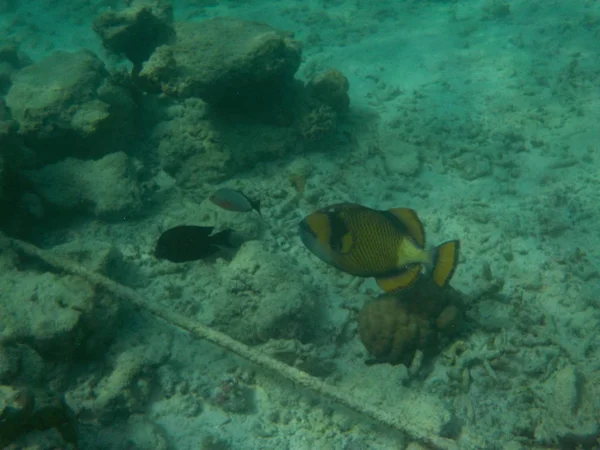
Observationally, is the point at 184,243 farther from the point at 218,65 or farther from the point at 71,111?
the point at 71,111

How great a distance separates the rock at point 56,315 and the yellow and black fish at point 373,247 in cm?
183

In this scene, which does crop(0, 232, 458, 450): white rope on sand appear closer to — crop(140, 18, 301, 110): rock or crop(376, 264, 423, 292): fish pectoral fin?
crop(376, 264, 423, 292): fish pectoral fin

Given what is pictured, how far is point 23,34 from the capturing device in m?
11.1

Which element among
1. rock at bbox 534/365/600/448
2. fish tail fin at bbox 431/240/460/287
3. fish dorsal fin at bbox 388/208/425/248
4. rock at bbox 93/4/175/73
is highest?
rock at bbox 93/4/175/73

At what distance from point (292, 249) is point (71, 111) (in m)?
→ 3.07

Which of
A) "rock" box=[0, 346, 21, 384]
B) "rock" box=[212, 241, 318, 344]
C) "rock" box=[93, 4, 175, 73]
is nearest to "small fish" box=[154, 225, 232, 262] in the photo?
"rock" box=[212, 241, 318, 344]

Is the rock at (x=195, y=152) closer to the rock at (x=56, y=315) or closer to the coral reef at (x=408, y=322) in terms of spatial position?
the rock at (x=56, y=315)

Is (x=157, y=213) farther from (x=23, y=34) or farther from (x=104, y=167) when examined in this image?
(x=23, y=34)

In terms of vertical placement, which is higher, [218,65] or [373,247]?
[218,65]

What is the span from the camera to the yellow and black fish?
2398 millimetres

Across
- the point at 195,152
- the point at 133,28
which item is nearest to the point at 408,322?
the point at 195,152

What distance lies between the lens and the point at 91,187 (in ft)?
14.8

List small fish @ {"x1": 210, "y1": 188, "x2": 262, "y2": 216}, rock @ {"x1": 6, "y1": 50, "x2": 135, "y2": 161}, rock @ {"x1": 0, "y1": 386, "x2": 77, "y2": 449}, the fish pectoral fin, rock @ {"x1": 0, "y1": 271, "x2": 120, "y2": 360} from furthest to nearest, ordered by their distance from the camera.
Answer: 1. rock @ {"x1": 6, "y1": 50, "x2": 135, "y2": 161}
2. small fish @ {"x1": 210, "y1": 188, "x2": 262, "y2": 216}
3. rock @ {"x1": 0, "y1": 271, "x2": 120, "y2": 360}
4. the fish pectoral fin
5. rock @ {"x1": 0, "y1": 386, "x2": 77, "y2": 449}

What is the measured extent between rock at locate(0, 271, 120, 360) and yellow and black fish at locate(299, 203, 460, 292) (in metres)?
1.83
